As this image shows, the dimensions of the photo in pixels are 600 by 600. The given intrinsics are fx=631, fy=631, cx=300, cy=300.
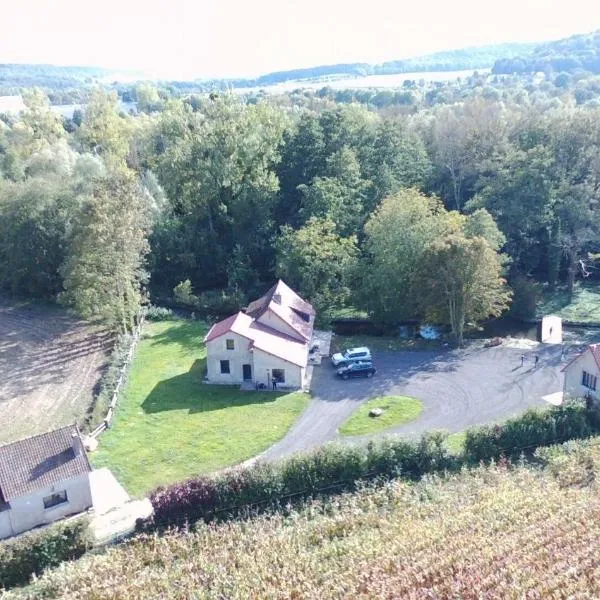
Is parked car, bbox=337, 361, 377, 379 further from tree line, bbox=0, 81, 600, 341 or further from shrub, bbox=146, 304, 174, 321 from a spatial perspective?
shrub, bbox=146, 304, 174, 321

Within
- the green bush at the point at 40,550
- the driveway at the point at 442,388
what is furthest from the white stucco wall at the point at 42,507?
the driveway at the point at 442,388

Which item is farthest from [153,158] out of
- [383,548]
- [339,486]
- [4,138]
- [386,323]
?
[383,548]

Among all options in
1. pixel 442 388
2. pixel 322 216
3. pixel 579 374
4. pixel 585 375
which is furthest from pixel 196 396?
pixel 585 375

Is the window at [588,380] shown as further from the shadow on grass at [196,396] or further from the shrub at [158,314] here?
the shrub at [158,314]

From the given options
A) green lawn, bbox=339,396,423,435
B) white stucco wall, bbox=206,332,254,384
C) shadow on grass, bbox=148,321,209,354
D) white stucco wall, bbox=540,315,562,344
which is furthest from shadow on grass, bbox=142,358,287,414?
white stucco wall, bbox=540,315,562,344

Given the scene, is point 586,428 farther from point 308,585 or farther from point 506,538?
point 308,585

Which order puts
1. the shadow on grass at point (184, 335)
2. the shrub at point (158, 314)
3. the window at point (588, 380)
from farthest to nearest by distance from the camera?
the shrub at point (158, 314) < the shadow on grass at point (184, 335) < the window at point (588, 380)
